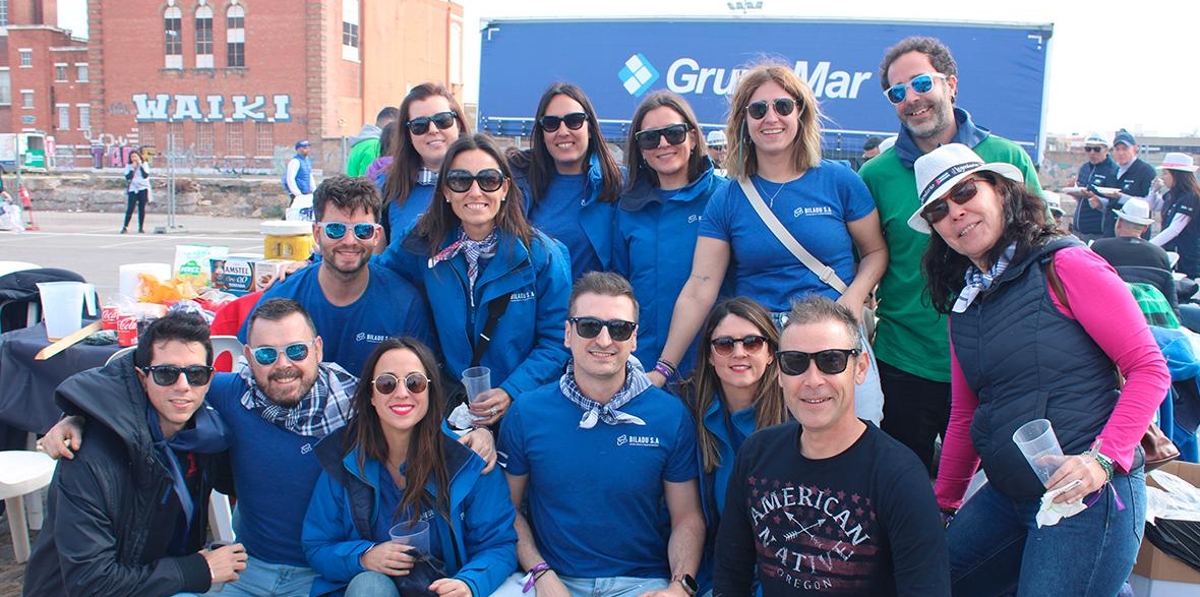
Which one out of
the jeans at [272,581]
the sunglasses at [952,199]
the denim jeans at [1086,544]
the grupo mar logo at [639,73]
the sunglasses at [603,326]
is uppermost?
the grupo mar logo at [639,73]

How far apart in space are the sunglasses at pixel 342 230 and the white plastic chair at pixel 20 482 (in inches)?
75.8

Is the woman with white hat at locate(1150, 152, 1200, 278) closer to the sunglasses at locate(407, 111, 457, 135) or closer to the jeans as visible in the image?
the sunglasses at locate(407, 111, 457, 135)

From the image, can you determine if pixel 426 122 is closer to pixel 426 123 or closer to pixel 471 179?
pixel 426 123

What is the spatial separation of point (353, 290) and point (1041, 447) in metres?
2.70

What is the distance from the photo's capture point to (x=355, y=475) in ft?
10.1

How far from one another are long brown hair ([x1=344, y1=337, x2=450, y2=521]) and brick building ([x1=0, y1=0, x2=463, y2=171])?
40.2m

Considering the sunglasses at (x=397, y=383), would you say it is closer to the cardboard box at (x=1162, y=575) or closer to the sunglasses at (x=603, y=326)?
the sunglasses at (x=603, y=326)

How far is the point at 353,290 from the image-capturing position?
12.2 feet

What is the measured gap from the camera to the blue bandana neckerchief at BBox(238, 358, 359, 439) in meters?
3.27

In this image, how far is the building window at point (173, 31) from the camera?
44438 millimetres

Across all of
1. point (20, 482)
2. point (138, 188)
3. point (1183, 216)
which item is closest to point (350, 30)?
point (138, 188)

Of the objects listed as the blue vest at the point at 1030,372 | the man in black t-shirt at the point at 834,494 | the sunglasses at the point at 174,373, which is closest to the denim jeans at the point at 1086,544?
the blue vest at the point at 1030,372

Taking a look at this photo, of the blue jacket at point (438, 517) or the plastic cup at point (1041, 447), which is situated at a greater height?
the plastic cup at point (1041, 447)

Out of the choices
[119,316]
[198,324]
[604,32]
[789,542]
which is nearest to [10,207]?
[604,32]
